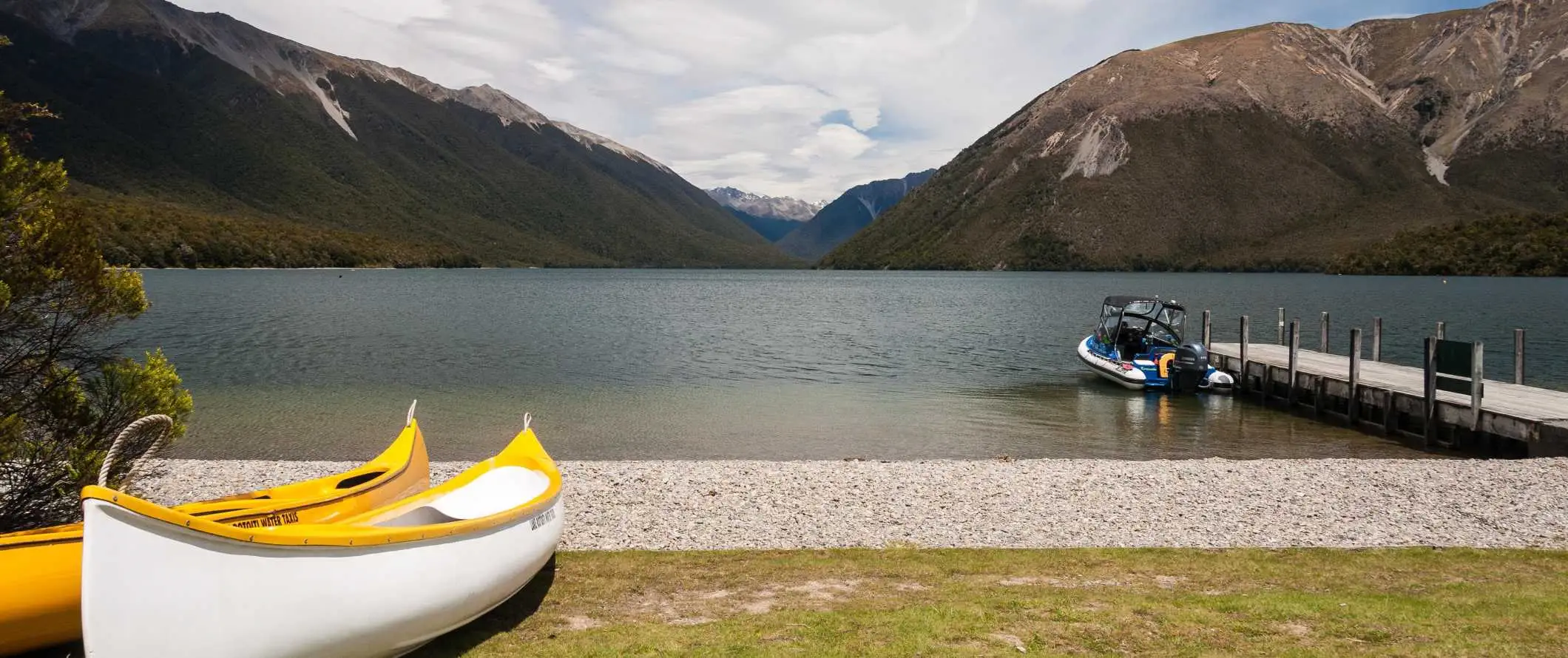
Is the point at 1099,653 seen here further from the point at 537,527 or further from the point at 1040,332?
the point at 1040,332

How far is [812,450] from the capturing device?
21.7 metres

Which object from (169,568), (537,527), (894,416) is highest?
(169,568)

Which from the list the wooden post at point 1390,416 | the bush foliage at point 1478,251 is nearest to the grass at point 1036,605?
the wooden post at point 1390,416

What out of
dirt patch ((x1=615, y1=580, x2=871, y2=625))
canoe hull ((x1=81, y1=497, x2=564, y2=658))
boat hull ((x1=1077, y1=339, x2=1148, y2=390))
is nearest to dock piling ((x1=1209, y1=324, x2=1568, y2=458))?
boat hull ((x1=1077, y1=339, x2=1148, y2=390))

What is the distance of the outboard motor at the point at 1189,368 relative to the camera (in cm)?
3142

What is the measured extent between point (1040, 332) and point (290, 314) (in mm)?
50866

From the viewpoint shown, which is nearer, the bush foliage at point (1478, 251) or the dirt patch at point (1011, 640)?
the dirt patch at point (1011, 640)

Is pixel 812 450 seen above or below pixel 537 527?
below

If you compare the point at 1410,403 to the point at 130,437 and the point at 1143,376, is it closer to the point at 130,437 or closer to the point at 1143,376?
the point at 1143,376

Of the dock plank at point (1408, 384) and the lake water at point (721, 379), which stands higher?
the dock plank at point (1408, 384)

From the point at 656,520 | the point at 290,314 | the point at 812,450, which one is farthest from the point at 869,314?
the point at 656,520

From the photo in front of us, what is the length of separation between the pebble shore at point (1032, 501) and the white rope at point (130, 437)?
3483mm

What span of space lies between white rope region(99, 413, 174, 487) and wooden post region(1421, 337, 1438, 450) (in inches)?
979

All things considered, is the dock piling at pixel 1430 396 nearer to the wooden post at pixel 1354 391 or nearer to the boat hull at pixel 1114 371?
the wooden post at pixel 1354 391
